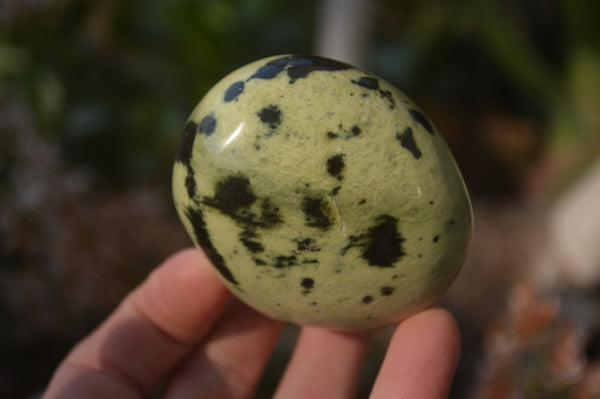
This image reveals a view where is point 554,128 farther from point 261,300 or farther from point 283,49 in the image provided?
point 261,300

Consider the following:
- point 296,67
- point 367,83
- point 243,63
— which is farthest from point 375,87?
point 243,63

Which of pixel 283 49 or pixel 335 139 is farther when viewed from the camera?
pixel 283 49

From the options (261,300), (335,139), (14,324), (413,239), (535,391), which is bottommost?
(14,324)

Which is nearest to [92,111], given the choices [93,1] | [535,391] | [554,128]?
[93,1]

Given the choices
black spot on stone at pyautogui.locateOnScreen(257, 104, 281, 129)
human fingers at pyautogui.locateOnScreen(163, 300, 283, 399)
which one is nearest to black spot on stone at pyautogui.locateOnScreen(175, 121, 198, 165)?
black spot on stone at pyautogui.locateOnScreen(257, 104, 281, 129)

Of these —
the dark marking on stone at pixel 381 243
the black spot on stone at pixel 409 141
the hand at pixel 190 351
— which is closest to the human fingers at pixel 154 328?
the hand at pixel 190 351

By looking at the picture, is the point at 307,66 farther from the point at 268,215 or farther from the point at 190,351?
the point at 190,351

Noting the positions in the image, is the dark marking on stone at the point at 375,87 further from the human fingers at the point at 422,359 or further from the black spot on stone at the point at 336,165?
the human fingers at the point at 422,359
